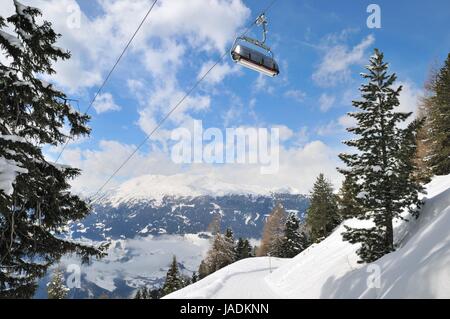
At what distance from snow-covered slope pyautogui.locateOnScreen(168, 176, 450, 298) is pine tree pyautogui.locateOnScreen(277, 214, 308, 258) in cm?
2524

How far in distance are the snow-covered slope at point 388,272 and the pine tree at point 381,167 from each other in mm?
1381

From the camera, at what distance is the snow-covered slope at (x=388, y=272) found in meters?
10.0

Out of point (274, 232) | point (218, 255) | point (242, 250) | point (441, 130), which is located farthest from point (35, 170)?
point (242, 250)

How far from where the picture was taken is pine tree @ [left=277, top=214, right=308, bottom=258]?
61438mm

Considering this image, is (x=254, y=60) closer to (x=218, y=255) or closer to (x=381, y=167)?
(x=381, y=167)

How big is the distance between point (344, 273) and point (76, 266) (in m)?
15.5

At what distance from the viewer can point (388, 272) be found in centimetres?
1380

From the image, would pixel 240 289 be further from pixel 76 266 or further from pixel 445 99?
pixel 445 99

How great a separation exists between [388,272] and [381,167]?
6.34 m

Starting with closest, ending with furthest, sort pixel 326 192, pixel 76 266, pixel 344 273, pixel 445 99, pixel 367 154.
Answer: pixel 76 266 < pixel 367 154 < pixel 344 273 < pixel 445 99 < pixel 326 192

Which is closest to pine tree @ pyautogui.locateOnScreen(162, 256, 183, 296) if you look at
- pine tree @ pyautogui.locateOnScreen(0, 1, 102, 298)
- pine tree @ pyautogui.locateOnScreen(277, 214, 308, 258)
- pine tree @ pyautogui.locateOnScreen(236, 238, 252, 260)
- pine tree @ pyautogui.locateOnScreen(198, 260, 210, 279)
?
pine tree @ pyautogui.locateOnScreen(198, 260, 210, 279)

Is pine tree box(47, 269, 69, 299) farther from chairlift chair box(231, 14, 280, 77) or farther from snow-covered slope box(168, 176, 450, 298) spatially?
chairlift chair box(231, 14, 280, 77)

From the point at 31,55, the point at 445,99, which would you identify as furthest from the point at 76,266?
the point at 445,99
